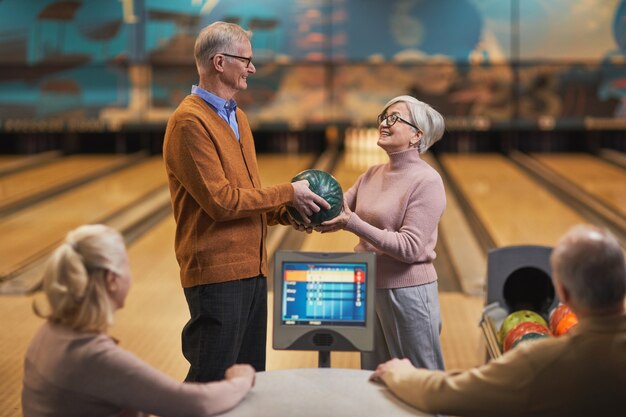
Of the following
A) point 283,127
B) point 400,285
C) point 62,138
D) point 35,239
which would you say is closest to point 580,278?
point 400,285

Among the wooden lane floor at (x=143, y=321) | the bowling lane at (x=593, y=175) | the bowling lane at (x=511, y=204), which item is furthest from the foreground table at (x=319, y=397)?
the bowling lane at (x=593, y=175)

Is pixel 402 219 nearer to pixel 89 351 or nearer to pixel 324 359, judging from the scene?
pixel 324 359

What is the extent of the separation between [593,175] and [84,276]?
7750 mm

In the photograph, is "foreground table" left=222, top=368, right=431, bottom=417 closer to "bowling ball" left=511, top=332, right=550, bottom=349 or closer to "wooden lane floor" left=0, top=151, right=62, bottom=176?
"bowling ball" left=511, top=332, right=550, bottom=349

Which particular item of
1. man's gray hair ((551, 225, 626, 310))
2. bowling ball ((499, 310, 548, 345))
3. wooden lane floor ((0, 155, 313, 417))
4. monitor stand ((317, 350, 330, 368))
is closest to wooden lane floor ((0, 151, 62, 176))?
wooden lane floor ((0, 155, 313, 417))

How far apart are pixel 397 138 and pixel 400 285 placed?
0.42m

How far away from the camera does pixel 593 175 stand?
355 inches

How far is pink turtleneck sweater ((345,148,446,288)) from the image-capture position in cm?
265

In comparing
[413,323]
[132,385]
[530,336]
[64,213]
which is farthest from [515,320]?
[64,213]

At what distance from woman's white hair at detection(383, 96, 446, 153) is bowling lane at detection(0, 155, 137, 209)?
5.44 meters

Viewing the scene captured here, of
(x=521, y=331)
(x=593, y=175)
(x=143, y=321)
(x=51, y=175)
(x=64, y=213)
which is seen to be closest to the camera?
(x=521, y=331)

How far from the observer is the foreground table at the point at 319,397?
82.1 inches

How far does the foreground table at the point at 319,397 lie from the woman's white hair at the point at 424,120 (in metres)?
0.77

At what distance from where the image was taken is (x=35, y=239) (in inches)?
256
